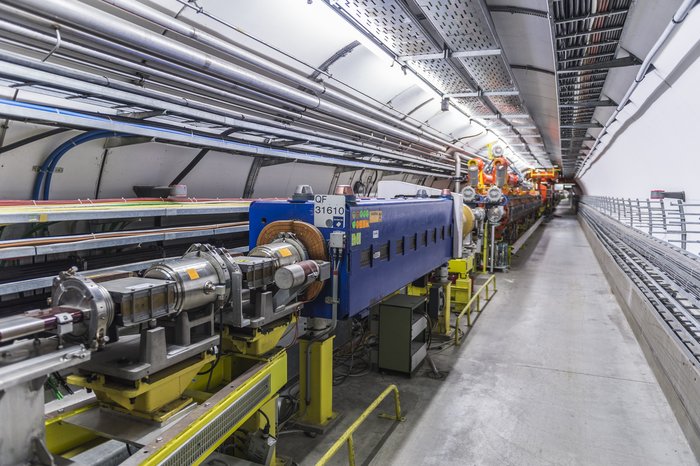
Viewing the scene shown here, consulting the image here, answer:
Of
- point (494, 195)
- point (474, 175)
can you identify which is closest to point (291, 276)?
point (494, 195)

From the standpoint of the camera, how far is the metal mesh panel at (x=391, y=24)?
8.40 feet

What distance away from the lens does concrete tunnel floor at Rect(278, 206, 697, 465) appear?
8.87 ft

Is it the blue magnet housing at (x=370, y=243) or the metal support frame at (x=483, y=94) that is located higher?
the metal support frame at (x=483, y=94)

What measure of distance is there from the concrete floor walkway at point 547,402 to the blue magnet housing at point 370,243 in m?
0.96

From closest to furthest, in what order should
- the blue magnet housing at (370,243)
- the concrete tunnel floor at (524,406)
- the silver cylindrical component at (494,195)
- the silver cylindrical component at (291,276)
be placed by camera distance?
the silver cylindrical component at (291,276)
the blue magnet housing at (370,243)
the concrete tunnel floor at (524,406)
the silver cylindrical component at (494,195)

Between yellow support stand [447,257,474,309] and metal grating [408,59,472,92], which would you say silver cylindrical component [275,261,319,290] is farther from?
yellow support stand [447,257,474,309]

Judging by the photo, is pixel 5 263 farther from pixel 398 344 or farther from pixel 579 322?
pixel 579 322

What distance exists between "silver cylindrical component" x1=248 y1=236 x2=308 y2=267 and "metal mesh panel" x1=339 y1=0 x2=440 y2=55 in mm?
1395

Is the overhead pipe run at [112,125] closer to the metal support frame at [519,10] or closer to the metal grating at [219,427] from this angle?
the metal grating at [219,427]

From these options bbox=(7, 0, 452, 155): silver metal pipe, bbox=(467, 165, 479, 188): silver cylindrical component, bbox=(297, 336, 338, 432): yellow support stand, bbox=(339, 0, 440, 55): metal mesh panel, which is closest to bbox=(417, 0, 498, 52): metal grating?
bbox=(339, 0, 440, 55): metal mesh panel

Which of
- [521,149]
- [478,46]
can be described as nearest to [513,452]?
[478,46]

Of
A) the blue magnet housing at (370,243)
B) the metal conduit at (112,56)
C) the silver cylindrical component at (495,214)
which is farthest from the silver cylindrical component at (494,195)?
the metal conduit at (112,56)

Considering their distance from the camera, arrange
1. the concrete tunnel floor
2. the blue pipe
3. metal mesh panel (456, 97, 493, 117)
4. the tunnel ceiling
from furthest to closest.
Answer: metal mesh panel (456, 97, 493, 117), the blue pipe, the concrete tunnel floor, the tunnel ceiling

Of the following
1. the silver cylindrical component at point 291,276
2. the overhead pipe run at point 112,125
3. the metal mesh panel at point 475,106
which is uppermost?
the metal mesh panel at point 475,106
